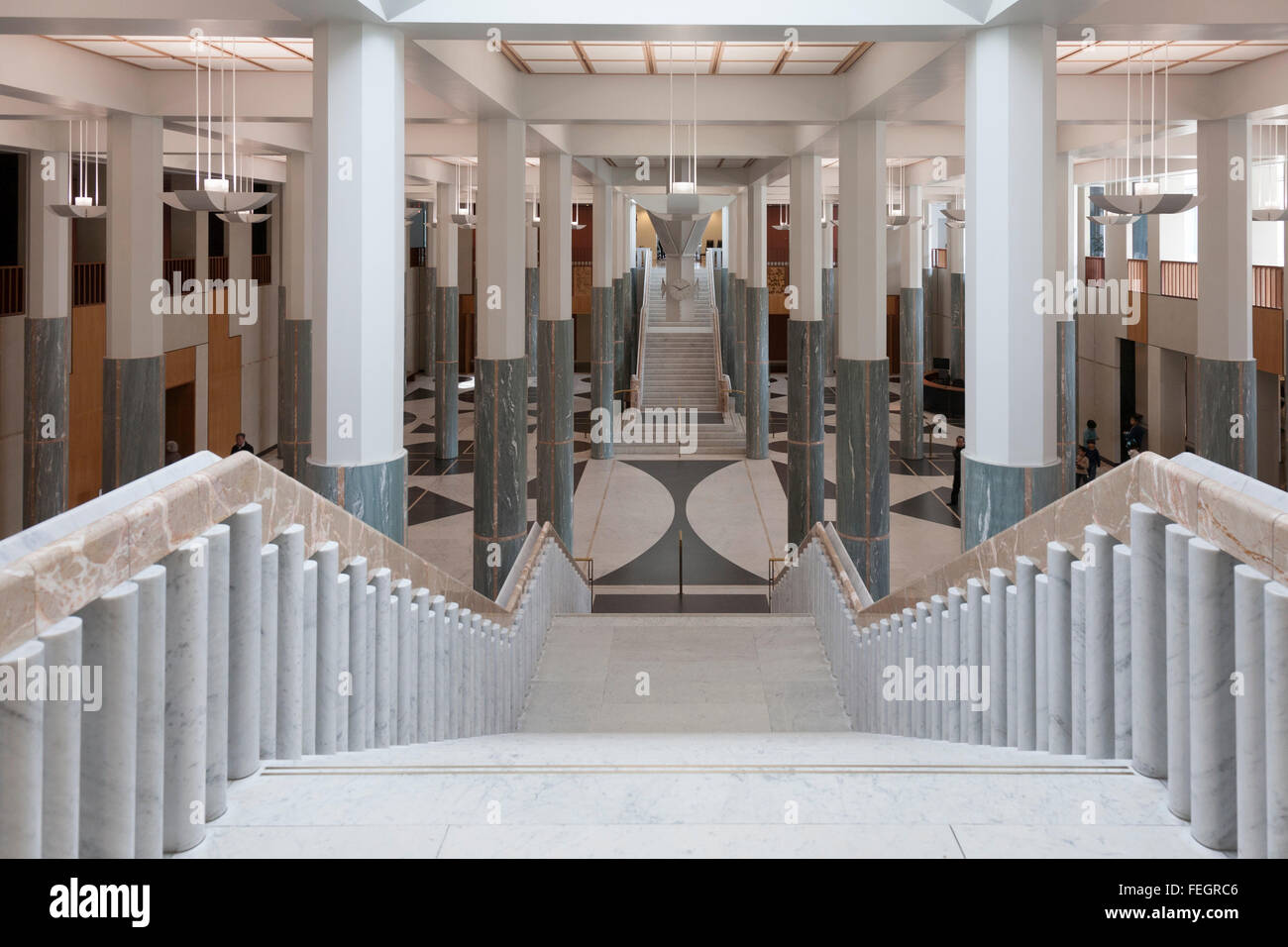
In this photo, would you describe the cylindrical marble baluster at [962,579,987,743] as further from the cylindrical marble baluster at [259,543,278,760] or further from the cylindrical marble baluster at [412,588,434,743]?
the cylindrical marble baluster at [259,543,278,760]

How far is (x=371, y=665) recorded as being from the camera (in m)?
5.07

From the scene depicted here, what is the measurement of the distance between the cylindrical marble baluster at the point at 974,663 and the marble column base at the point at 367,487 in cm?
451

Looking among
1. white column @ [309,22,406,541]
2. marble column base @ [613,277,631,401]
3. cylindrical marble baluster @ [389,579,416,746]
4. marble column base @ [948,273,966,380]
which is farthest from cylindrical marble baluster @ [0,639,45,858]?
marble column base @ [613,277,631,401]

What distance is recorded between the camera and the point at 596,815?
339 centimetres

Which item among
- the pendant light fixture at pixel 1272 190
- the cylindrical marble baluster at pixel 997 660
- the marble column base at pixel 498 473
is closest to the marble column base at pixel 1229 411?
the pendant light fixture at pixel 1272 190

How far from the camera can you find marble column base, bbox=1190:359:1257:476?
14719 millimetres

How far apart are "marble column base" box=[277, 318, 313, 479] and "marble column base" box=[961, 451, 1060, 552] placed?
579 inches

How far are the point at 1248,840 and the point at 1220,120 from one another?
567 inches

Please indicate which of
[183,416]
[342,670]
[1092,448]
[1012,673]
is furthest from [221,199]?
[1092,448]

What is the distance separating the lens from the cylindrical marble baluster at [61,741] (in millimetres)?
2584

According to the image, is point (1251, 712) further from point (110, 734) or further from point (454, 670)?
point (454, 670)

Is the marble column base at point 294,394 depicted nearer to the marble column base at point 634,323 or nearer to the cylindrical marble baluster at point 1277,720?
the marble column base at point 634,323

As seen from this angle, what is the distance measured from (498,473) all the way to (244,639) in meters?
11.5
